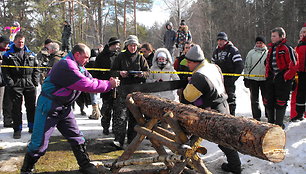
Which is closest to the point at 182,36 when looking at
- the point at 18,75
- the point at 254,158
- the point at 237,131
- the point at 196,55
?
the point at 18,75

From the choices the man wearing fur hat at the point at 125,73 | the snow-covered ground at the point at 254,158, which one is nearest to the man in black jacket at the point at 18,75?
the snow-covered ground at the point at 254,158

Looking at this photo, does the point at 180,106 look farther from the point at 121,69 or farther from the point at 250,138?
the point at 121,69

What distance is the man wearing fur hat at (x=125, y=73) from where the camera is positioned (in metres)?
4.86

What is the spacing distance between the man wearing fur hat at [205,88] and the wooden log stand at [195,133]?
0.34 metres

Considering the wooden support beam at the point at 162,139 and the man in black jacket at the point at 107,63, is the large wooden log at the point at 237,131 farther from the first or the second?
the man in black jacket at the point at 107,63

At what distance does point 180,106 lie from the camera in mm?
3094

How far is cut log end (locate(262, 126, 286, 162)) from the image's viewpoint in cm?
213

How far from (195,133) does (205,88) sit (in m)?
0.77

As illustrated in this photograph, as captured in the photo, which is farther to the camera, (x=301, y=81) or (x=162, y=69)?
(x=301, y=81)

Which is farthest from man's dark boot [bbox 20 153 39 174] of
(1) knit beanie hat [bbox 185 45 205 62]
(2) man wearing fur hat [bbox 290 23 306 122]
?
(2) man wearing fur hat [bbox 290 23 306 122]

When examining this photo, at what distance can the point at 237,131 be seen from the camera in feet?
7.55

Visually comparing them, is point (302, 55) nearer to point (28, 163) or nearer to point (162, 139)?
point (162, 139)

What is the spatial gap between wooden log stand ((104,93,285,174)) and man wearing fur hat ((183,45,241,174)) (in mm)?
337

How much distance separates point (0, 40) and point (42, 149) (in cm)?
406
